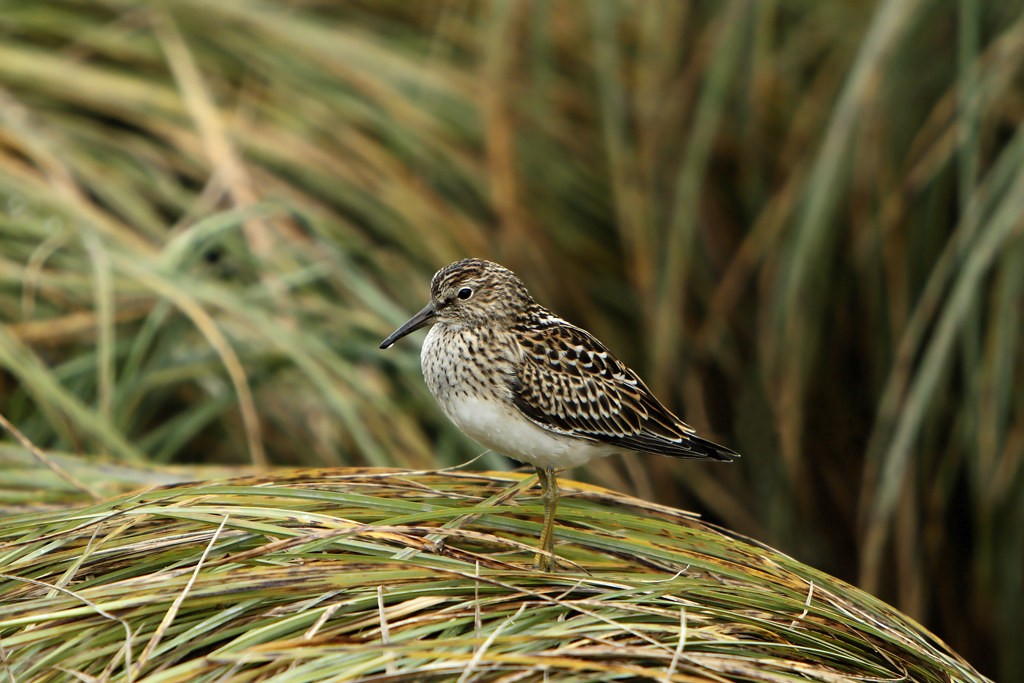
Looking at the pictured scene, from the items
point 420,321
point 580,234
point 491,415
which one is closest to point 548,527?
point 491,415

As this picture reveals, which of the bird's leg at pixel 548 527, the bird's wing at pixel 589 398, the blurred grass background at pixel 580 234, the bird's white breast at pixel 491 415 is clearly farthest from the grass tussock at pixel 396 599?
the blurred grass background at pixel 580 234

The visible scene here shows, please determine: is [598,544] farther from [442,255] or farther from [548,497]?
[442,255]

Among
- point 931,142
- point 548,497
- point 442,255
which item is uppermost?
point 931,142

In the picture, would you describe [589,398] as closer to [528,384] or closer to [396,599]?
[528,384]

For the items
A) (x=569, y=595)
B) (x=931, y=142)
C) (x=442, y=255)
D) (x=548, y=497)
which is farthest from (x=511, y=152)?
(x=569, y=595)

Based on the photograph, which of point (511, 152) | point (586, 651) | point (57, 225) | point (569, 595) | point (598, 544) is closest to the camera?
point (586, 651)

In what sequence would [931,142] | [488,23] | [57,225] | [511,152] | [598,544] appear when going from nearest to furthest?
[598,544], [57,225], [931,142], [511,152], [488,23]

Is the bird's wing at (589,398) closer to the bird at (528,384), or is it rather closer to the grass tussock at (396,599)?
the bird at (528,384)

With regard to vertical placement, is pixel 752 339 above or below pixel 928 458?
above
